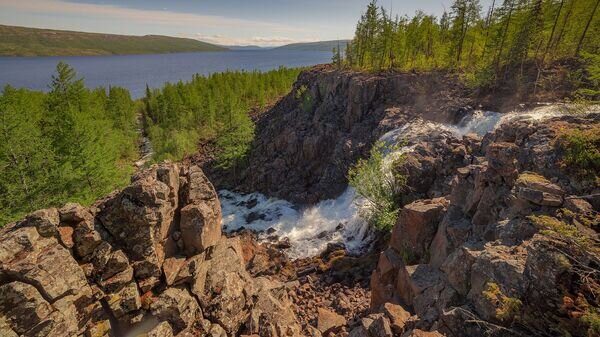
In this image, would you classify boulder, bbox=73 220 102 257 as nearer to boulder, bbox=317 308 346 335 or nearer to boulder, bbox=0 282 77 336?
boulder, bbox=0 282 77 336

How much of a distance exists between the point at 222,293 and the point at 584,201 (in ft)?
52.3

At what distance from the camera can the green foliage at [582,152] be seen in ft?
39.0

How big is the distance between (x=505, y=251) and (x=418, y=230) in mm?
7718

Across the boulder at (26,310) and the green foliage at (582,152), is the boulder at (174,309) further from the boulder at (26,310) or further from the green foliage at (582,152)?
the green foliage at (582,152)

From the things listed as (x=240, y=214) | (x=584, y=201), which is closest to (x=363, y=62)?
(x=240, y=214)

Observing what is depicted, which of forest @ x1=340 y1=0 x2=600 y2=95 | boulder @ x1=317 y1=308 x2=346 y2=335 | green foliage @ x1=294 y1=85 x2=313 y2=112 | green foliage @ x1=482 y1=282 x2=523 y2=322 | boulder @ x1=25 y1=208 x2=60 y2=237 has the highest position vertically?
forest @ x1=340 y1=0 x2=600 y2=95

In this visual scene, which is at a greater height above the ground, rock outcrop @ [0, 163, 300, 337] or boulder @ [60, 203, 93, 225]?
boulder @ [60, 203, 93, 225]

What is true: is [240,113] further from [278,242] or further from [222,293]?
[222,293]

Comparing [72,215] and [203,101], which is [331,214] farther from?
[203,101]

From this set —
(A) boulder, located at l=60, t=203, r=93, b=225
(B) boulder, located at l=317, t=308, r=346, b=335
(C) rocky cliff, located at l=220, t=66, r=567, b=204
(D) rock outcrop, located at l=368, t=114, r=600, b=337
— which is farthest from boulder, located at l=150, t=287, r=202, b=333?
(C) rocky cliff, located at l=220, t=66, r=567, b=204

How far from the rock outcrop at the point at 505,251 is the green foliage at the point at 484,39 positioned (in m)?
20.1

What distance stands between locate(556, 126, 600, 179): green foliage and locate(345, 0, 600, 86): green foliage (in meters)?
20.2

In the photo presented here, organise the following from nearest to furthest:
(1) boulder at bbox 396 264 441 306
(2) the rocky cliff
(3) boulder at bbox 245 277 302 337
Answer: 1. (3) boulder at bbox 245 277 302 337
2. (1) boulder at bbox 396 264 441 306
3. (2) the rocky cliff

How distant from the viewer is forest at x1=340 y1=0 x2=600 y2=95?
130 feet
